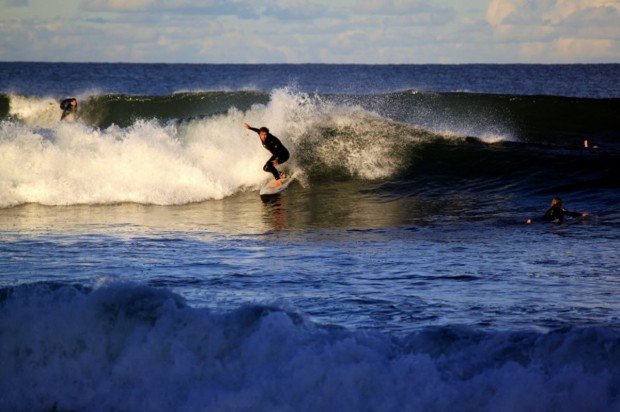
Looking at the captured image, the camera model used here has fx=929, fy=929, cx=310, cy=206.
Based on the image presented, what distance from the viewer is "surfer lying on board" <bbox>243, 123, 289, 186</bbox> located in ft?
63.0

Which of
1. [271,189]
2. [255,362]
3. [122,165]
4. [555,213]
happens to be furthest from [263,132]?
[255,362]

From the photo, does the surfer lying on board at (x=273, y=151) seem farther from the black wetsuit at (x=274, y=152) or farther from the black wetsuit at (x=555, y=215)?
the black wetsuit at (x=555, y=215)

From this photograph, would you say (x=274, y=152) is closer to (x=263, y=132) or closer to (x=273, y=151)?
(x=273, y=151)

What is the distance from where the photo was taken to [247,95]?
35.9 metres

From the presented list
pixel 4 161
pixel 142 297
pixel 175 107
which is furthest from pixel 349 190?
pixel 175 107

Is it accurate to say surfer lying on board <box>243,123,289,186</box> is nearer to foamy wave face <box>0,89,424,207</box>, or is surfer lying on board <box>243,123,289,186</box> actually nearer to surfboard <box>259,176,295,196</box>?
surfboard <box>259,176,295,196</box>

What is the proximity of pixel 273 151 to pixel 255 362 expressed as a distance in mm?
11732

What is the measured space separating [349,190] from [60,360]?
11651mm

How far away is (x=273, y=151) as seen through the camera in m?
19.3

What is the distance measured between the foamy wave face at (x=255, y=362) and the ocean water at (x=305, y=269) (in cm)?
2

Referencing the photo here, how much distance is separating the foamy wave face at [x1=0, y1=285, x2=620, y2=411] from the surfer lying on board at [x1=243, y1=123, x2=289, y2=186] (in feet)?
34.5

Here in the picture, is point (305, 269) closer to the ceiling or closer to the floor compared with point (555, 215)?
closer to the floor

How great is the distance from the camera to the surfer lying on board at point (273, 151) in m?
19.2

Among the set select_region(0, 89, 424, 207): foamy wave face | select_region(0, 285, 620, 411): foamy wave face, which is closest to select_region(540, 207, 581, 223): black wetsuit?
select_region(0, 285, 620, 411): foamy wave face
